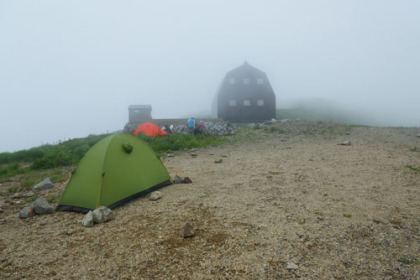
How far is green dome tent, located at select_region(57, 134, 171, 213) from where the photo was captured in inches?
239

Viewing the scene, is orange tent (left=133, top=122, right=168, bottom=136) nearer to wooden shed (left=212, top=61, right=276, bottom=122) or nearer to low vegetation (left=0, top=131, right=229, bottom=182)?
low vegetation (left=0, top=131, right=229, bottom=182)

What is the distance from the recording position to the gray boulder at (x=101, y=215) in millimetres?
5477

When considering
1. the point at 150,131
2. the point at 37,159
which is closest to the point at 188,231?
the point at 37,159

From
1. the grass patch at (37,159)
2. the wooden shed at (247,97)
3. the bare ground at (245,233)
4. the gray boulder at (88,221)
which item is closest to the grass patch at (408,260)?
the bare ground at (245,233)

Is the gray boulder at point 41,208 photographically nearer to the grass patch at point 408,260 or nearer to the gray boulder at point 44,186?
the gray boulder at point 44,186

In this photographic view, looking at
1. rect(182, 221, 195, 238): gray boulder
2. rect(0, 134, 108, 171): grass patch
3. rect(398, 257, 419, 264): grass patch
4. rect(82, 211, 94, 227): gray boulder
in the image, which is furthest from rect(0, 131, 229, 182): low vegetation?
rect(398, 257, 419, 264): grass patch

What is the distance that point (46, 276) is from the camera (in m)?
3.77

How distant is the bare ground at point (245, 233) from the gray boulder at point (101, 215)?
0.16 m

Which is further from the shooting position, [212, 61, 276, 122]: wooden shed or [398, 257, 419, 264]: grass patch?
[212, 61, 276, 122]: wooden shed

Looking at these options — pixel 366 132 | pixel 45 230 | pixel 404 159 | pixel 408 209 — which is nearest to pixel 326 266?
pixel 408 209

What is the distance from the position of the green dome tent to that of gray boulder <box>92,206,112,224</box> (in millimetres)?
316

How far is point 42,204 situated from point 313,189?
7100 mm

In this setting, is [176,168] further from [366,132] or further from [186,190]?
[366,132]

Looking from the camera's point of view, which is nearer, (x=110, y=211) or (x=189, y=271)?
(x=189, y=271)
